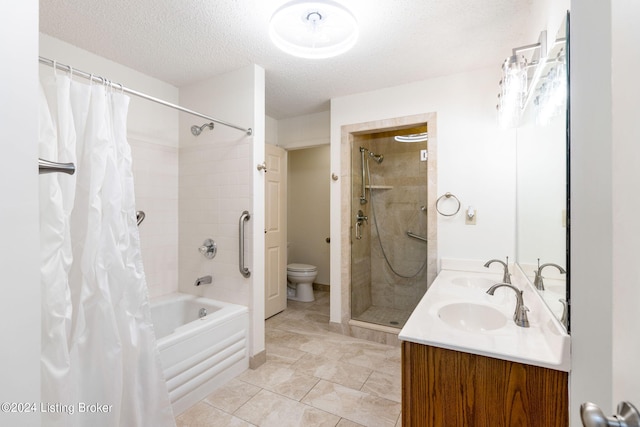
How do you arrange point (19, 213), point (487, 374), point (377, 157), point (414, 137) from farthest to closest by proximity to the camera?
point (377, 157) < point (414, 137) < point (487, 374) < point (19, 213)

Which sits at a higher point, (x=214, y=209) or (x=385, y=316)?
(x=214, y=209)

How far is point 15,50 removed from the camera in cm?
54

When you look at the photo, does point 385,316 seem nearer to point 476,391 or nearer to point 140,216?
point 476,391

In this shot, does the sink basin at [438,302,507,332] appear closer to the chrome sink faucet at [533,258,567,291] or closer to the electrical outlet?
the chrome sink faucet at [533,258,567,291]

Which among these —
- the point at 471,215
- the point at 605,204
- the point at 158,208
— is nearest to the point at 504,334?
the point at 605,204

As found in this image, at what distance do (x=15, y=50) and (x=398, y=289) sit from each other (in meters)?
3.11

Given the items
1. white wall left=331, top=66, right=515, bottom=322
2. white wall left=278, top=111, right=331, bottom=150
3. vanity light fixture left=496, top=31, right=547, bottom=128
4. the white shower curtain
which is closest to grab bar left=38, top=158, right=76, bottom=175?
the white shower curtain

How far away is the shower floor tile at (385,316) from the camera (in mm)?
2859

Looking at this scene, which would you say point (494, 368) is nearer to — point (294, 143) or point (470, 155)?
point (470, 155)

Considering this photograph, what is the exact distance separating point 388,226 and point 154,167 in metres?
2.34

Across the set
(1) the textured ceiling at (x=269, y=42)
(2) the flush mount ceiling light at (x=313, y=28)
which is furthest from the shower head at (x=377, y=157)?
(2) the flush mount ceiling light at (x=313, y=28)

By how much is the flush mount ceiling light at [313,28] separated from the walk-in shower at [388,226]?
4.08 ft

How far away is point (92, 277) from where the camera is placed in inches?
51.3

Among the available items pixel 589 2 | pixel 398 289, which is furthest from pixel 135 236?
pixel 398 289
